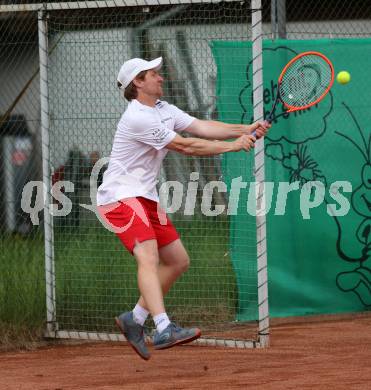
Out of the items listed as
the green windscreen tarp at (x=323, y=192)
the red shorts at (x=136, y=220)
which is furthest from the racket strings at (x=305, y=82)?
the green windscreen tarp at (x=323, y=192)

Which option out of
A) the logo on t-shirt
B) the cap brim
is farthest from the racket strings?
the logo on t-shirt

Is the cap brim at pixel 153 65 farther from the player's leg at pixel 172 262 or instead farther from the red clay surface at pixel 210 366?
the red clay surface at pixel 210 366

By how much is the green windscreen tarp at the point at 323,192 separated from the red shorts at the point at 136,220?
2093mm

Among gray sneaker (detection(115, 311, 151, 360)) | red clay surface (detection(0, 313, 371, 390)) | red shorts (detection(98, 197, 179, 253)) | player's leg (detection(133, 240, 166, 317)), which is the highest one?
red shorts (detection(98, 197, 179, 253))

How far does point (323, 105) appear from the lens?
8.33 m

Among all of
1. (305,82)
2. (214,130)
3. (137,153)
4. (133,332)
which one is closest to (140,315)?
(133,332)

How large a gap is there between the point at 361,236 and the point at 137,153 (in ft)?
9.67

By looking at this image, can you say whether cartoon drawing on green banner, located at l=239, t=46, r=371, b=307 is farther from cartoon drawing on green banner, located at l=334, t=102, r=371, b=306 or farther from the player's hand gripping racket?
the player's hand gripping racket

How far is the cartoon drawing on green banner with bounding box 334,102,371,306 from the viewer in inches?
333

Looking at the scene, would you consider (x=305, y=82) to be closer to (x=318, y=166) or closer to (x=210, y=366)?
(x=318, y=166)

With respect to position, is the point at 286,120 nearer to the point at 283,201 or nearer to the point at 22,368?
the point at 283,201

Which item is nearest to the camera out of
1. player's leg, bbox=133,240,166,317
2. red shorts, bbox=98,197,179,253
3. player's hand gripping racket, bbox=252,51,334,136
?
player's leg, bbox=133,240,166,317

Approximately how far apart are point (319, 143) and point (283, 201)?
0.56 meters

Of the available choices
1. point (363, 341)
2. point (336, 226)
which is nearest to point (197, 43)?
point (336, 226)
